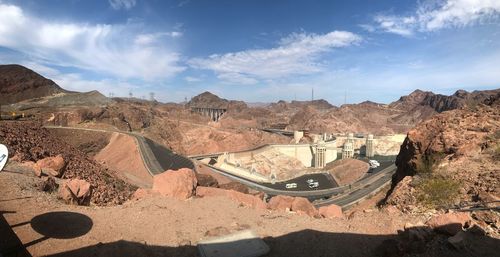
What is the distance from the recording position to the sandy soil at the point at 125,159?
43.3 m

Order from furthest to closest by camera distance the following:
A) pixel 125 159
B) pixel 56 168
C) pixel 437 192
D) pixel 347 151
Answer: pixel 347 151
pixel 125 159
pixel 56 168
pixel 437 192

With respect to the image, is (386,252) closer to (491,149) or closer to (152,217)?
(152,217)

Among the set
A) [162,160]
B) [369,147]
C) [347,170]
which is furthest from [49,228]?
[369,147]

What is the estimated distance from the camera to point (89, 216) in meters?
12.1

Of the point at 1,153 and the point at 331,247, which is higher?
the point at 1,153

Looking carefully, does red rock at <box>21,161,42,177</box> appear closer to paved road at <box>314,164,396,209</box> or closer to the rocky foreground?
the rocky foreground

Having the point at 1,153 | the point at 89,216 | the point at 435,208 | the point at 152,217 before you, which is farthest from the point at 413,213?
the point at 1,153

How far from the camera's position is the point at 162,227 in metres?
11.9

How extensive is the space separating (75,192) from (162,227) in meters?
4.68

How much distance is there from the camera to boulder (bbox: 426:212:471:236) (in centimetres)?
975

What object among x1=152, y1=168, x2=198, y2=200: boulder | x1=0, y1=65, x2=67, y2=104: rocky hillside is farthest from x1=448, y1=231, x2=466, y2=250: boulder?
x1=0, y1=65, x2=67, y2=104: rocky hillside

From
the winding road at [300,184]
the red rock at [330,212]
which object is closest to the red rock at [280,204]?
the red rock at [330,212]

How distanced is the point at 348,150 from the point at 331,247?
105 meters

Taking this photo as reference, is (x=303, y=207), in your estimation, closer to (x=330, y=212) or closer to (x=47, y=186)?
(x=330, y=212)
